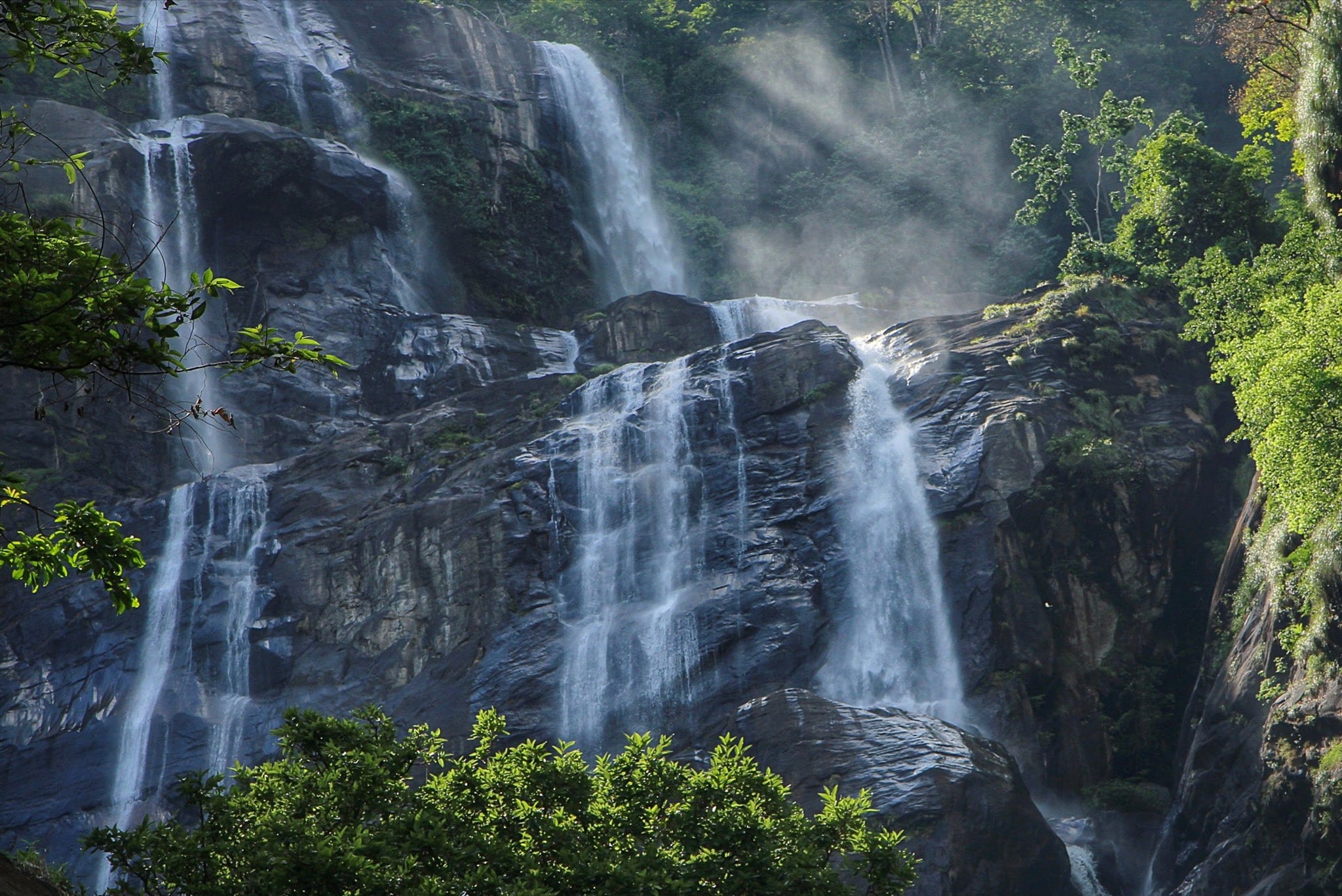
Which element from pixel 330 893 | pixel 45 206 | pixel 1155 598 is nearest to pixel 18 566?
pixel 330 893

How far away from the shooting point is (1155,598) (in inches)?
971

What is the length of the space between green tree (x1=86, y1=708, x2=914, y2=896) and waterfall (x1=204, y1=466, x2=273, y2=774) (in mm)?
12317

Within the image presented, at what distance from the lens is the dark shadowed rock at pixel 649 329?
34.0m

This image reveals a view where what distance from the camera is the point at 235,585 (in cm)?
2686

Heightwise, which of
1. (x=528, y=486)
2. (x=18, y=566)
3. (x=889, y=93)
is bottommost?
(x=18, y=566)

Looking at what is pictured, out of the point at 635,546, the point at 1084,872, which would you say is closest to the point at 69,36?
the point at 635,546

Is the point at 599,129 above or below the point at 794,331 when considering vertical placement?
above

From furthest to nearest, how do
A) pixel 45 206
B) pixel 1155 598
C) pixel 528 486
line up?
pixel 45 206 < pixel 528 486 < pixel 1155 598

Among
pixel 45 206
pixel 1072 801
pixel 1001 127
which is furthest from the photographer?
pixel 1001 127

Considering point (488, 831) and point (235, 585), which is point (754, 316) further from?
point (488, 831)

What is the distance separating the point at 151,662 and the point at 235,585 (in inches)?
89.5

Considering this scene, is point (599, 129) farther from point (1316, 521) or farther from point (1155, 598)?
point (1316, 521)

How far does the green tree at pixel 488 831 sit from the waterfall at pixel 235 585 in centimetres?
1232

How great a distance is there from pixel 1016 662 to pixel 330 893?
16.0 meters
